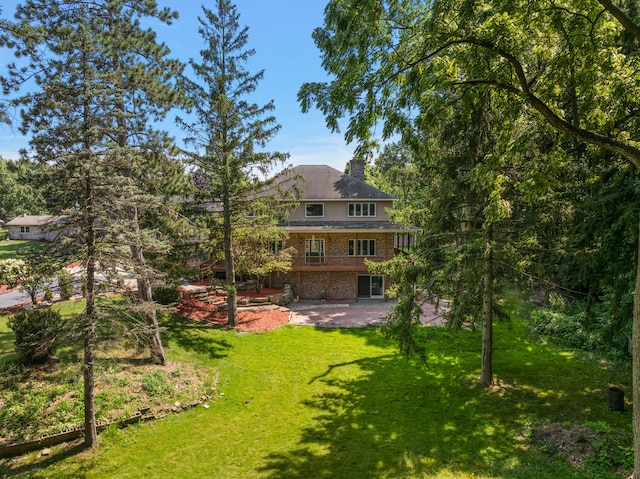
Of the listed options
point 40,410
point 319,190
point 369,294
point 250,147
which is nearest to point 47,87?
point 40,410

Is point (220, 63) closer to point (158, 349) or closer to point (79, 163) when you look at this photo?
point (79, 163)

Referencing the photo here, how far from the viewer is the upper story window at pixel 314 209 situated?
24703mm

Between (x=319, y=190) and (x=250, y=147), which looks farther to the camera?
(x=319, y=190)

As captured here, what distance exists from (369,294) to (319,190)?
27.3 ft

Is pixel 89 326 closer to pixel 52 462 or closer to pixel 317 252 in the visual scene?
pixel 52 462

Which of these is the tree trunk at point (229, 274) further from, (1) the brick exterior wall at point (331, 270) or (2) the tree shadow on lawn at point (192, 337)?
(1) the brick exterior wall at point (331, 270)

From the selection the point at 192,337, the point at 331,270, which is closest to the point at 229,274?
the point at 192,337

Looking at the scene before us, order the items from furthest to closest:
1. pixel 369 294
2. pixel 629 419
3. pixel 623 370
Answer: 1. pixel 369 294
2. pixel 623 370
3. pixel 629 419

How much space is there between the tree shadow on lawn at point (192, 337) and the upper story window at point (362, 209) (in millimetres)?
12703

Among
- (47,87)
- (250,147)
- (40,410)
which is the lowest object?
(40,410)

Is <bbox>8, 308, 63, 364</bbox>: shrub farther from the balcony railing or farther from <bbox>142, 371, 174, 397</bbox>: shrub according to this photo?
the balcony railing

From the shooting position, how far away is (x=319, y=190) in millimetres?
25000

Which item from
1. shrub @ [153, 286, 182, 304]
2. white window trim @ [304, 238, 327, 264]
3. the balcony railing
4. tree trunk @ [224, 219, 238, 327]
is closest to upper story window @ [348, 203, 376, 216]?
white window trim @ [304, 238, 327, 264]

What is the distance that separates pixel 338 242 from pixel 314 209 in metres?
3.01
